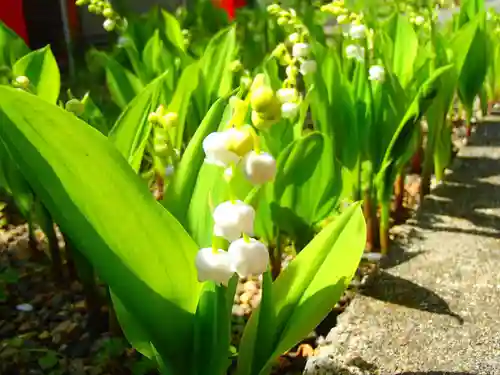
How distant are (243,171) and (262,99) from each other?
2.4 inches

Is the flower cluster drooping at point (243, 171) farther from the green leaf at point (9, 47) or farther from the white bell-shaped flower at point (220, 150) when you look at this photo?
the green leaf at point (9, 47)

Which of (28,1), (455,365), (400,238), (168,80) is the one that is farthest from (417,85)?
(28,1)

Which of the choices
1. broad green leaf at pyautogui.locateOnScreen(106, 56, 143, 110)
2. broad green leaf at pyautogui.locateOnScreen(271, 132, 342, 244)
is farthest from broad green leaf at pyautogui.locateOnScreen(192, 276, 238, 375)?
broad green leaf at pyautogui.locateOnScreen(106, 56, 143, 110)

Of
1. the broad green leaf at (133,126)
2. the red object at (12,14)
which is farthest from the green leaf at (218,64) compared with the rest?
the red object at (12,14)

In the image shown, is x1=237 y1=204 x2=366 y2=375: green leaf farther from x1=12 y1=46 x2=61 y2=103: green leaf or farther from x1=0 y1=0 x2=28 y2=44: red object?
x1=0 y1=0 x2=28 y2=44: red object

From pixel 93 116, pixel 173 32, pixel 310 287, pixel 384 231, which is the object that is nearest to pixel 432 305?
pixel 384 231

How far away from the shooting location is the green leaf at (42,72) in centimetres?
125

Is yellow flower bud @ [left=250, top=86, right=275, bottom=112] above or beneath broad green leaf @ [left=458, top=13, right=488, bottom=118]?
above

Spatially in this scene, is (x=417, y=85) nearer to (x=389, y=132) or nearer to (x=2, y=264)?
(x=389, y=132)

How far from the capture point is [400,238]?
1484 millimetres

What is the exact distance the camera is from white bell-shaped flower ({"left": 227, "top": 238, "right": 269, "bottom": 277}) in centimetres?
59

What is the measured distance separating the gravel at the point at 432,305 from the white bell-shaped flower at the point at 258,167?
20.1 inches

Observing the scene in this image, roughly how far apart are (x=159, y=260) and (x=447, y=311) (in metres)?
0.62

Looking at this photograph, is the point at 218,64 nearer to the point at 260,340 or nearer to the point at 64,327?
the point at 64,327
